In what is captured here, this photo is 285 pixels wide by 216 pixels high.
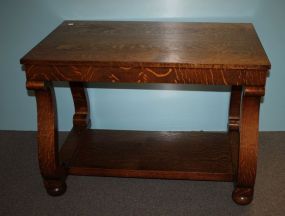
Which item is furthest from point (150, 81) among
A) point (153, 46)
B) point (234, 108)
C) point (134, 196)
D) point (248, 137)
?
point (234, 108)

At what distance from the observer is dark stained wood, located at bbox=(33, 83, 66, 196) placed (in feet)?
3.62

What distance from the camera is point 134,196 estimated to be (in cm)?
127

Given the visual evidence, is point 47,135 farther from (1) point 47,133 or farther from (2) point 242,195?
(2) point 242,195

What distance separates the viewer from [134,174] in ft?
4.11

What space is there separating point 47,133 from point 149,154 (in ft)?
1.38

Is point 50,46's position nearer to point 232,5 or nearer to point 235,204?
point 232,5

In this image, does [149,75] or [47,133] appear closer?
[149,75]

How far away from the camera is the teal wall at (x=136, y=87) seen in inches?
53.4

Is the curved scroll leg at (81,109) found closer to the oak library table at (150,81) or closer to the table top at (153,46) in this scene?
the oak library table at (150,81)

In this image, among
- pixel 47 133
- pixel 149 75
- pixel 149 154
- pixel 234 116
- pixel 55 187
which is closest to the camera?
pixel 149 75

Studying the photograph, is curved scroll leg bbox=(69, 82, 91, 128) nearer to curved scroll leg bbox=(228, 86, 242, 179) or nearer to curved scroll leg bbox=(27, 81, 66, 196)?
curved scroll leg bbox=(27, 81, 66, 196)

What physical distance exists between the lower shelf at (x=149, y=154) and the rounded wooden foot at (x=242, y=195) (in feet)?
0.19

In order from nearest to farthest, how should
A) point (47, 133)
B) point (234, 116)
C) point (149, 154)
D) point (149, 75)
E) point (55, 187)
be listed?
1. point (149, 75)
2. point (47, 133)
3. point (55, 187)
4. point (149, 154)
5. point (234, 116)

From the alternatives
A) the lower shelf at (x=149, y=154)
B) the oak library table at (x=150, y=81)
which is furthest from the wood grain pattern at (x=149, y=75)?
the lower shelf at (x=149, y=154)
